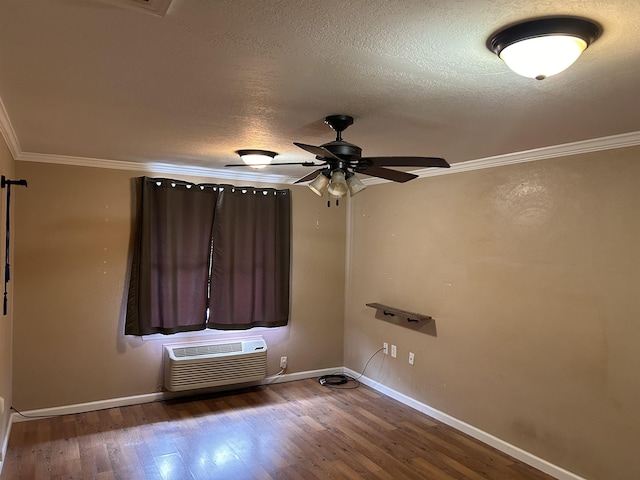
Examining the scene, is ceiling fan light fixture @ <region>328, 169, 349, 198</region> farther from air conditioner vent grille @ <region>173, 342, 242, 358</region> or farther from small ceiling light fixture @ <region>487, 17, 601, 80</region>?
air conditioner vent grille @ <region>173, 342, 242, 358</region>

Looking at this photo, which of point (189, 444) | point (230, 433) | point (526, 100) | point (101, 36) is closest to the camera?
point (101, 36)

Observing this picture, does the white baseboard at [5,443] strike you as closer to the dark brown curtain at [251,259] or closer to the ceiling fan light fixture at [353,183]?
the dark brown curtain at [251,259]

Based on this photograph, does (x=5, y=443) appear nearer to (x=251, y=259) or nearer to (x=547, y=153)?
(x=251, y=259)

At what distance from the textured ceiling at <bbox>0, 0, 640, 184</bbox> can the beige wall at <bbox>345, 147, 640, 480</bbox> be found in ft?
1.64

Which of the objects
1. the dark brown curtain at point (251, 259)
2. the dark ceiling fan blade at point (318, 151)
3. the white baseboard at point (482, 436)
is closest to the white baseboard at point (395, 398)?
the white baseboard at point (482, 436)

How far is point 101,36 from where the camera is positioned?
1497mm

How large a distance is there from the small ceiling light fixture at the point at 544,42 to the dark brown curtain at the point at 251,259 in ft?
11.5

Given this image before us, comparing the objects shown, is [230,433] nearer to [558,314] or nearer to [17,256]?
[17,256]

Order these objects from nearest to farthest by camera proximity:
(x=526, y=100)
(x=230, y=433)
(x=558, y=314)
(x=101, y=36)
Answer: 1. (x=101, y=36)
2. (x=526, y=100)
3. (x=558, y=314)
4. (x=230, y=433)

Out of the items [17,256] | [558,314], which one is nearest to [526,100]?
[558,314]

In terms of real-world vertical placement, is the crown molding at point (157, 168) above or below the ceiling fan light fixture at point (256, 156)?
above

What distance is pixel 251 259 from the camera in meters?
4.76

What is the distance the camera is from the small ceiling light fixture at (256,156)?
11.3 ft

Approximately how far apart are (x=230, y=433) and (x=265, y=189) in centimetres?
239
